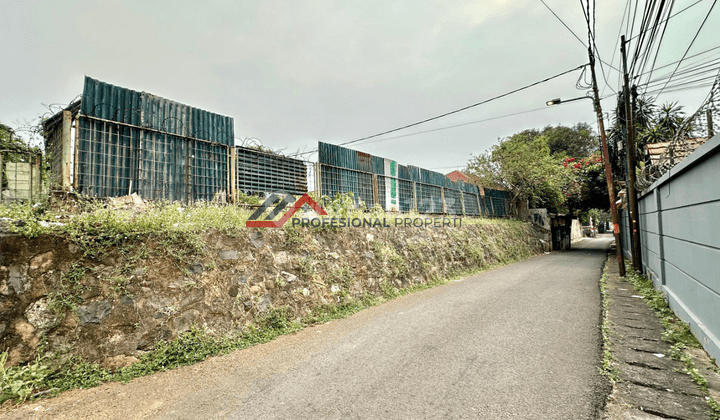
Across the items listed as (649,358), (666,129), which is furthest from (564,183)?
(649,358)

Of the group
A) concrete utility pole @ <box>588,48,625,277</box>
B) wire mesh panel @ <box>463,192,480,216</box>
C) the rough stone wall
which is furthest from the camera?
A: wire mesh panel @ <box>463,192,480,216</box>

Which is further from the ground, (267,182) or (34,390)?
(267,182)

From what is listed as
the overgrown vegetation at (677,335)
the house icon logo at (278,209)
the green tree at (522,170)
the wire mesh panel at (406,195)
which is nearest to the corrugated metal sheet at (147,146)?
the house icon logo at (278,209)

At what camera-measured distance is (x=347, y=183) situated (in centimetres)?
923

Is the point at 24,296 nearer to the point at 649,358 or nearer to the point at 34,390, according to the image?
the point at 34,390

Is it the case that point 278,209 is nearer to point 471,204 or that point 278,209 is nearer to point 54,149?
point 54,149

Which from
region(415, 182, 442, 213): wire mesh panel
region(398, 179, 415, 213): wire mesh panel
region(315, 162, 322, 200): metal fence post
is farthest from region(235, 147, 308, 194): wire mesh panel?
region(415, 182, 442, 213): wire mesh panel

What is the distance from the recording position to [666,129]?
12297 mm

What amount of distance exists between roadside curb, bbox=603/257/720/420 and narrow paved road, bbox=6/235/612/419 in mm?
184

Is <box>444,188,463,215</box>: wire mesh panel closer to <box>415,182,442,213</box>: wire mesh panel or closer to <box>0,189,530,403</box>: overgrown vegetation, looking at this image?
<box>415,182,442,213</box>: wire mesh panel

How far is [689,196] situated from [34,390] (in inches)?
295

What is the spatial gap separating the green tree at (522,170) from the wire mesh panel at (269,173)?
13566 mm

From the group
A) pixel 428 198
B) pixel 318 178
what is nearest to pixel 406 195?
pixel 428 198

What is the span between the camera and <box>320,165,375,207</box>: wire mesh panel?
861 cm
